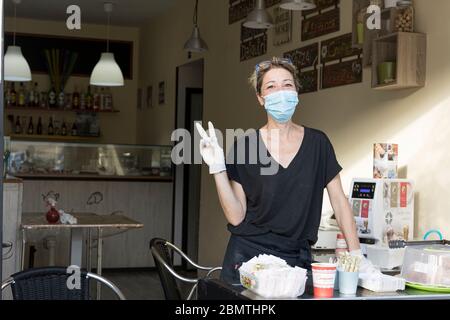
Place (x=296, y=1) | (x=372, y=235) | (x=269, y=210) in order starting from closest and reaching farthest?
(x=269, y=210) < (x=372, y=235) < (x=296, y=1)

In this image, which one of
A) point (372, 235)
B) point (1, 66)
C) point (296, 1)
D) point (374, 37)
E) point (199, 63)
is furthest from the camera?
point (199, 63)

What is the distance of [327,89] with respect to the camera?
4840mm

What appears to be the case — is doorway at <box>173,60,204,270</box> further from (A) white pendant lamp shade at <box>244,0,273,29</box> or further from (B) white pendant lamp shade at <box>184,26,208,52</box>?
(A) white pendant lamp shade at <box>244,0,273,29</box>

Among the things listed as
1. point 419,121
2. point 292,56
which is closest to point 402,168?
point 419,121

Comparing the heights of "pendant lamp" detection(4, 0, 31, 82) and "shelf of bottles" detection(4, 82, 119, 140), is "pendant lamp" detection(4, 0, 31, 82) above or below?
above

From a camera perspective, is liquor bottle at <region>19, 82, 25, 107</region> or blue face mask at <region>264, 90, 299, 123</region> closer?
blue face mask at <region>264, 90, 299, 123</region>

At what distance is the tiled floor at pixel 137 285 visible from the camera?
6479 mm

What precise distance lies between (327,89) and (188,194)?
3839 mm

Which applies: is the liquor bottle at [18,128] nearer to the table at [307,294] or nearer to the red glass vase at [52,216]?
the red glass vase at [52,216]

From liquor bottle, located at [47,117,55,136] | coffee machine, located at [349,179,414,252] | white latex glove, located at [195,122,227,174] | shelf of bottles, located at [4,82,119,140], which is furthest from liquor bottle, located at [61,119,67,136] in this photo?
white latex glove, located at [195,122,227,174]

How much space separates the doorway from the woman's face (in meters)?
5.75

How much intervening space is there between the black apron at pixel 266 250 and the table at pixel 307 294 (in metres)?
0.29

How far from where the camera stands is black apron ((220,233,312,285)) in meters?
2.39
